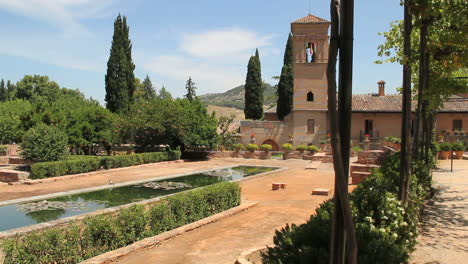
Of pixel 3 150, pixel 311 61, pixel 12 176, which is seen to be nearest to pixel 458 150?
pixel 311 61

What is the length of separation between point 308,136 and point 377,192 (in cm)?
3008

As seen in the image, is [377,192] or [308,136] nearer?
[377,192]

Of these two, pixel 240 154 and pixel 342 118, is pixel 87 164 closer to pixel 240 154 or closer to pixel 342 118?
pixel 240 154

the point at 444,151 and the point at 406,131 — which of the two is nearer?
the point at 406,131

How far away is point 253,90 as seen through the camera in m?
46.3

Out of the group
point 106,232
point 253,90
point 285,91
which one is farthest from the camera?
point 253,90

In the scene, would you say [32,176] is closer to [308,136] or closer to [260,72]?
[308,136]

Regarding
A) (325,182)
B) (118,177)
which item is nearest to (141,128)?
(118,177)

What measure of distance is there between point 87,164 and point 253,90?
28.2m

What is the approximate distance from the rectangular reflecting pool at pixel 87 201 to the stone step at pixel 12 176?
4811mm

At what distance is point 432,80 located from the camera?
12617 mm

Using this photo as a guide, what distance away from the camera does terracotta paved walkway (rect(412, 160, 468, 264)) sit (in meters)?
6.19

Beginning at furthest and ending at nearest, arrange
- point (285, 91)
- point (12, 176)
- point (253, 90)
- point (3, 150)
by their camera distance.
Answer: point (253, 90) < point (285, 91) < point (3, 150) < point (12, 176)

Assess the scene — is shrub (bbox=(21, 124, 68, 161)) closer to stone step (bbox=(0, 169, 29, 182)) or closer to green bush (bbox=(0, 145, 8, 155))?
stone step (bbox=(0, 169, 29, 182))
